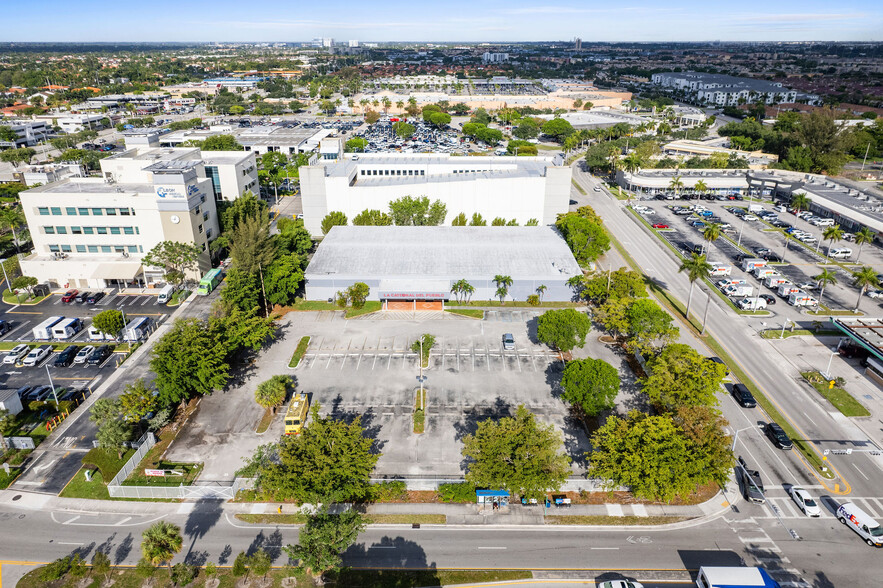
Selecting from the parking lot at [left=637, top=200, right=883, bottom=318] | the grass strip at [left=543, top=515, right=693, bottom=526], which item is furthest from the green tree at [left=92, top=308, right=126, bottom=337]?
the parking lot at [left=637, top=200, right=883, bottom=318]

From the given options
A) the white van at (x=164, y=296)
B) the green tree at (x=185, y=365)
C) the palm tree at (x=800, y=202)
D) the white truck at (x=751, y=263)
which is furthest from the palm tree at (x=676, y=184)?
the green tree at (x=185, y=365)

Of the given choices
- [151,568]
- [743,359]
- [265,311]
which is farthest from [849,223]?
[151,568]

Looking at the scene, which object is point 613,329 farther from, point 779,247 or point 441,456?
point 779,247

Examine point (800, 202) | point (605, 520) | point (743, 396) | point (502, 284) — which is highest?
point (800, 202)

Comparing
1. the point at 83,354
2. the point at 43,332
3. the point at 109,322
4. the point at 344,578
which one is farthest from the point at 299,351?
the point at 43,332

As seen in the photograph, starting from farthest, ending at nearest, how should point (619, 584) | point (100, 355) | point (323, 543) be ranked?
point (100, 355), point (619, 584), point (323, 543)

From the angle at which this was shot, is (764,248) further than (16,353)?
Yes

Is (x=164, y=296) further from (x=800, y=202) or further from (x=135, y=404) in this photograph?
(x=800, y=202)

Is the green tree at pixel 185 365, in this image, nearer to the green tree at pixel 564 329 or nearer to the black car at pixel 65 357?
the black car at pixel 65 357
